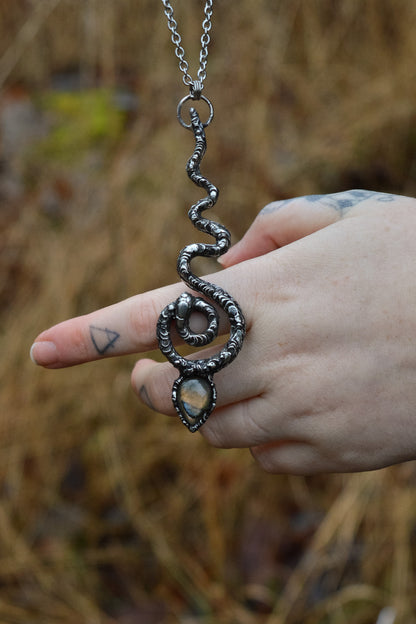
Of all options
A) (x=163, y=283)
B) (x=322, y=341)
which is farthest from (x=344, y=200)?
(x=163, y=283)

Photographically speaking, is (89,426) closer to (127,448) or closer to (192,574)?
(127,448)

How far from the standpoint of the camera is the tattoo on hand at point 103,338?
1.26 meters

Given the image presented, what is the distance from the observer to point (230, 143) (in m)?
3.32

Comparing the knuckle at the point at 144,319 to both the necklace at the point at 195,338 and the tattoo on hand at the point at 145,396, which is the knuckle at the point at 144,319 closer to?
the necklace at the point at 195,338

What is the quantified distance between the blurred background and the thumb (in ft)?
4.38

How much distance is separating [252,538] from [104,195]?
1964 mm

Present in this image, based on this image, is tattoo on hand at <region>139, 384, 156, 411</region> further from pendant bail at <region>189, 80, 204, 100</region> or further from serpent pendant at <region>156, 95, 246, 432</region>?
pendant bail at <region>189, 80, 204, 100</region>

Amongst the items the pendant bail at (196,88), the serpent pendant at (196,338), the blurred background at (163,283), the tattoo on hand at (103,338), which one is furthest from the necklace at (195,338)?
the blurred background at (163,283)

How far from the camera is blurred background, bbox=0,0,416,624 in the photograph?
89.0 inches

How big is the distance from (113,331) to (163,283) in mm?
1735

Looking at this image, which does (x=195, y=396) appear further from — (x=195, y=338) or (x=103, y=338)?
(x=103, y=338)

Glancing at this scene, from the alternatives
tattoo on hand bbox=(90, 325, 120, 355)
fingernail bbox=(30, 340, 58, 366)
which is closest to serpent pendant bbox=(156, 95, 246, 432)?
tattoo on hand bbox=(90, 325, 120, 355)

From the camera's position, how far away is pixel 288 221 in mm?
1386

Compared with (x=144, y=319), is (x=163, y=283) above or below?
above
